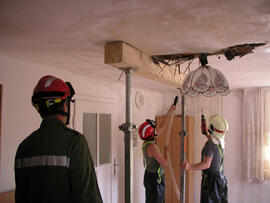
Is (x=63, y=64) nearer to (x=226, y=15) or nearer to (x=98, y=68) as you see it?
(x=98, y=68)

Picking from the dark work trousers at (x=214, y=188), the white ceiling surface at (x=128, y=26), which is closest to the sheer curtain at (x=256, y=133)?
the dark work trousers at (x=214, y=188)

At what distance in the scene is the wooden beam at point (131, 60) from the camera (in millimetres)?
1507

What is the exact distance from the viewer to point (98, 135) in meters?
3.14

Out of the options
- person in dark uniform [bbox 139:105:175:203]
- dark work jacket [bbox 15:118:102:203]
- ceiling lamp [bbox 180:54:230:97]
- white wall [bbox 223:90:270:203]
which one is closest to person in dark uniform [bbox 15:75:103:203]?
dark work jacket [bbox 15:118:102:203]

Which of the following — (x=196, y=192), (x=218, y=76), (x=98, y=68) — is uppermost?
(x=98, y=68)

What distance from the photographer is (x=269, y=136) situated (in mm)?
3930

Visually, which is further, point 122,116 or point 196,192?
point 196,192

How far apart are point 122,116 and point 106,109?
423 mm

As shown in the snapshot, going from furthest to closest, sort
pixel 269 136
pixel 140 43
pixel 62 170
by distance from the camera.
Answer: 1. pixel 269 136
2. pixel 140 43
3. pixel 62 170

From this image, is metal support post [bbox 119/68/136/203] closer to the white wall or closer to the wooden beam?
the wooden beam

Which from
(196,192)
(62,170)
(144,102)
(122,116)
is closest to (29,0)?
(62,170)

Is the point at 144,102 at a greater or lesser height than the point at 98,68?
lesser

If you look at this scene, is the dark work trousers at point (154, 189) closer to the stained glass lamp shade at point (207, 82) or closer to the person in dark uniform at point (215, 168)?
the person in dark uniform at point (215, 168)

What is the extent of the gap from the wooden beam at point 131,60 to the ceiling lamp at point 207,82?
0.31 meters
